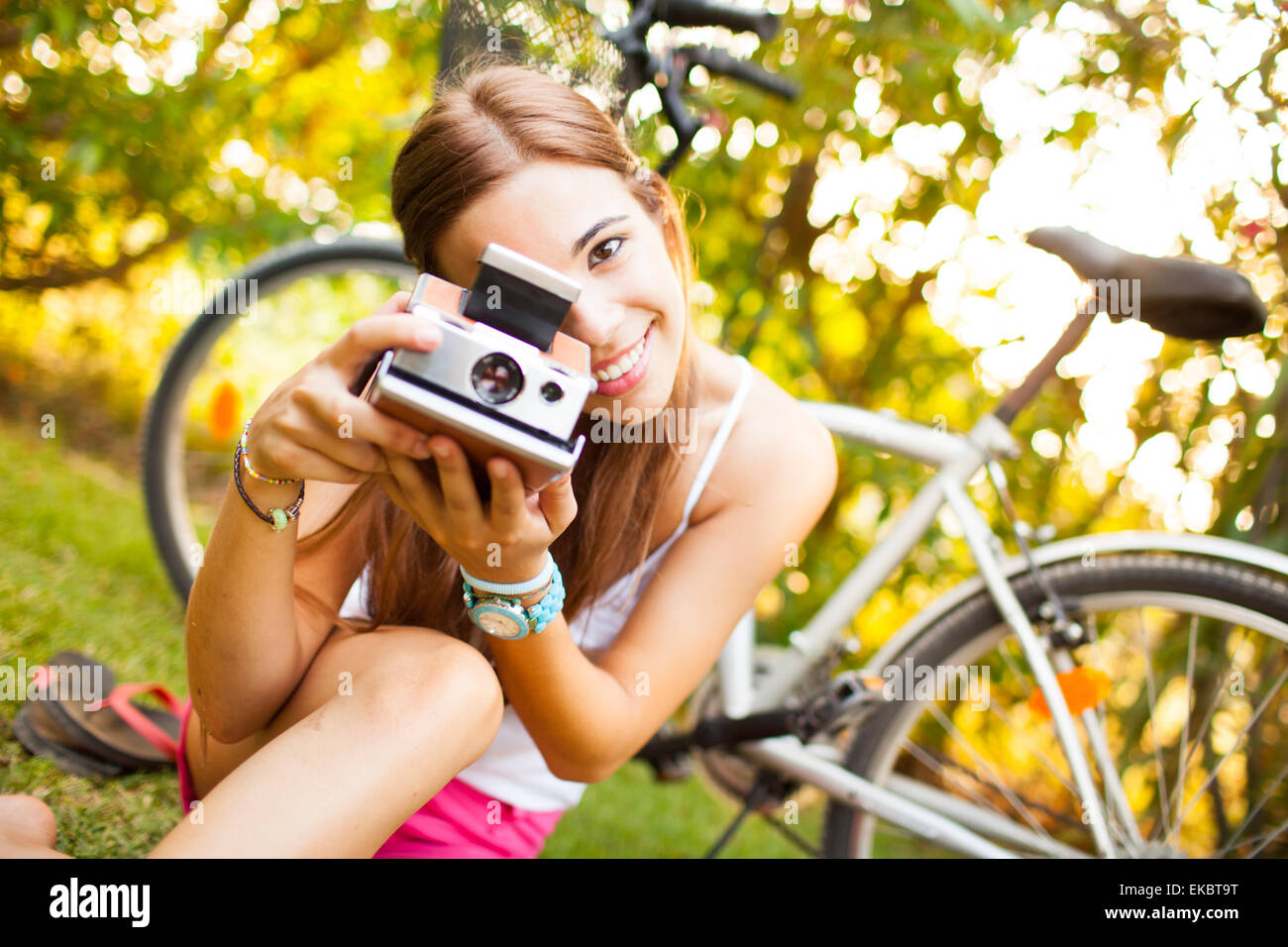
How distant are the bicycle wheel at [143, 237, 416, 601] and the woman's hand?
2.82ft

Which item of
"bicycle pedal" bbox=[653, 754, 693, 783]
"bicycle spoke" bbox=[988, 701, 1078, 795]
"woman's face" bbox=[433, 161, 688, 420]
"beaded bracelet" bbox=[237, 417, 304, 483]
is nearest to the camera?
"beaded bracelet" bbox=[237, 417, 304, 483]

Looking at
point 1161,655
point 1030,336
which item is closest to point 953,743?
point 1161,655

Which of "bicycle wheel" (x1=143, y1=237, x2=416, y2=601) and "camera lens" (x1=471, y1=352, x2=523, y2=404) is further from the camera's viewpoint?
"bicycle wheel" (x1=143, y1=237, x2=416, y2=601)

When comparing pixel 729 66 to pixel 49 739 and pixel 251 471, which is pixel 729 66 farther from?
pixel 49 739

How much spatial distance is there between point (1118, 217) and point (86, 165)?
83.8 inches

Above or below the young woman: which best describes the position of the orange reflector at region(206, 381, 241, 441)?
below

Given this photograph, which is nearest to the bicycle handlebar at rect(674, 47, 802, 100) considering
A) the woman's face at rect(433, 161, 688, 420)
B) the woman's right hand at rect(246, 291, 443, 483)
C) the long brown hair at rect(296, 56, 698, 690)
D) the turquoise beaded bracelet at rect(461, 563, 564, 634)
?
the long brown hair at rect(296, 56, 698, 690)

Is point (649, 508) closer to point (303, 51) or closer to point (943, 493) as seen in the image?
point (943, 493)

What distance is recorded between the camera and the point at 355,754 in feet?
2.61

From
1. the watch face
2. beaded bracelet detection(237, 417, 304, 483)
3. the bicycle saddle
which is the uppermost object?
the bicycle saddle

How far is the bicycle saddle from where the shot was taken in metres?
1.16

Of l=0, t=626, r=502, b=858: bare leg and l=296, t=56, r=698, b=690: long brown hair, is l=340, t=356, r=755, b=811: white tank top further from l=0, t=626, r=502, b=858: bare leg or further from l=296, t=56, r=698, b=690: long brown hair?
l=0, t=626, r=502, b=858: bare leg

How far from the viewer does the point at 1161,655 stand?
179 cm
